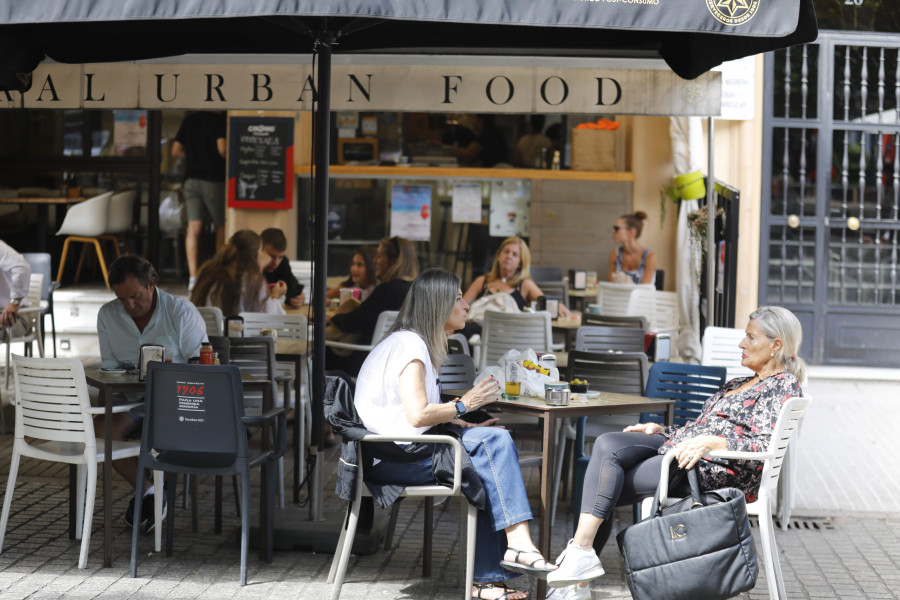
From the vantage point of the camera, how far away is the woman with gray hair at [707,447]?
175 inches

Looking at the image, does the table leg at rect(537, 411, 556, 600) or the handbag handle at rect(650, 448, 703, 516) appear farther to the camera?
the table leg at rect(537, 411, 556, 600)

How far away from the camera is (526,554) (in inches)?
176

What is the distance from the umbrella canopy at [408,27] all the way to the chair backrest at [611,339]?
5.43 ft

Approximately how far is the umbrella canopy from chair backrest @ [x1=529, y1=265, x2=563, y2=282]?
4.44 meters

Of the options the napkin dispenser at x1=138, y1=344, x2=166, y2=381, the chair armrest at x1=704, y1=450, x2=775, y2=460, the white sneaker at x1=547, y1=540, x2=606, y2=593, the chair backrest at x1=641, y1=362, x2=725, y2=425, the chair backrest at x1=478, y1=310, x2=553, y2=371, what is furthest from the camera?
the chair backrest at x1=478, y1=310, x2=553, y2=371

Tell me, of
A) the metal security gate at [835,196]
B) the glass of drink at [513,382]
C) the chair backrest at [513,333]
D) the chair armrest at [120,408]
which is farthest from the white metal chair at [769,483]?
the metal security gate at [835,196]

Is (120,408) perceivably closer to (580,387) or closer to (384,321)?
(580,387)

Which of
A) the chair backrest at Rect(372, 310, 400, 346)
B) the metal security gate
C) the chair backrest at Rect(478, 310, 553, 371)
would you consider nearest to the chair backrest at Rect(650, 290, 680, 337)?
the metal security gate

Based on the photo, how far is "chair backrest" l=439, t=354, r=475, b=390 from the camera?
568cm

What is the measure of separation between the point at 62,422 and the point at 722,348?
12.9 ft

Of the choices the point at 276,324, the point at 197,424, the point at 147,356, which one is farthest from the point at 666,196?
the point at 197,424

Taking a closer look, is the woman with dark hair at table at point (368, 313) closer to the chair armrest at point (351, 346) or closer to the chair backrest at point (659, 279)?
the chair armrest at point (351, 346)

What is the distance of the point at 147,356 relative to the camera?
5344 mm

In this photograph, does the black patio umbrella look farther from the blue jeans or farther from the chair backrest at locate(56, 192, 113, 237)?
the chair backrest at locate(56, 192, 113, 237)
